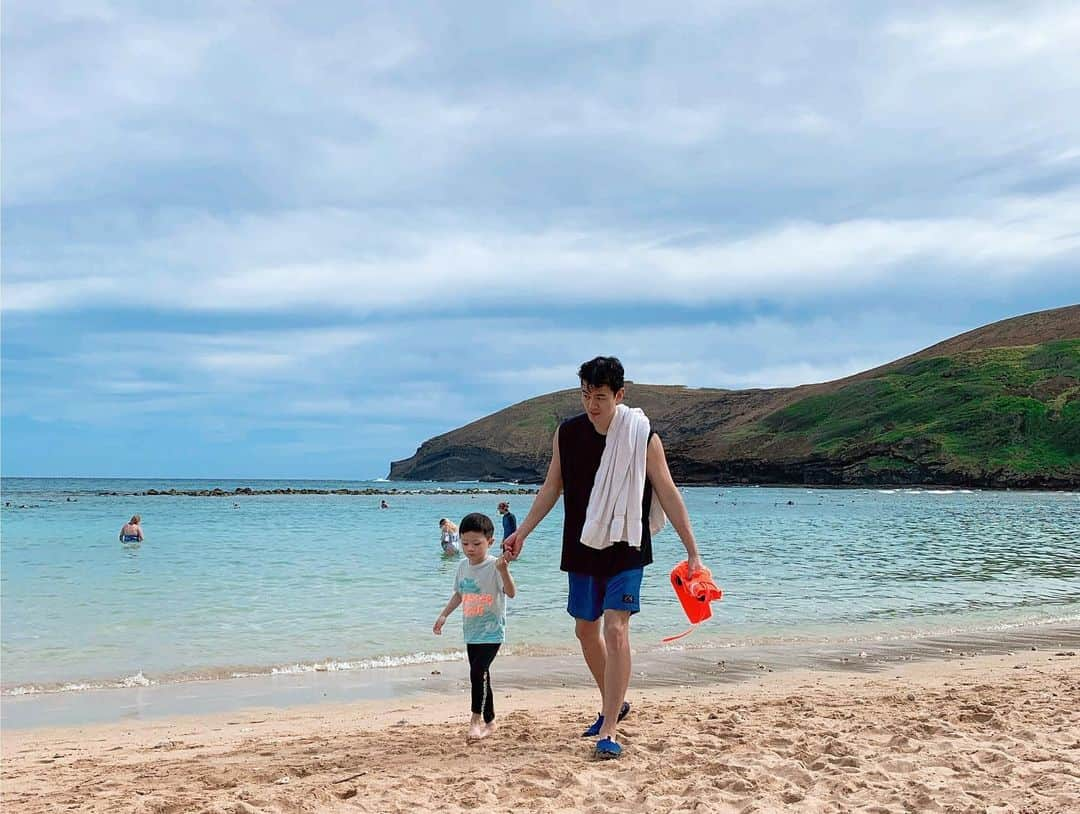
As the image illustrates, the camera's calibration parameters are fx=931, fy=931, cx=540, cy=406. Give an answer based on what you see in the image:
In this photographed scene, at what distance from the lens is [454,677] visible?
9227 mm

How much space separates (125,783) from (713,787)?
3271 millimetres

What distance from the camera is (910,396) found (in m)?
119

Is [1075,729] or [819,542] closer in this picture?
[1075,729]

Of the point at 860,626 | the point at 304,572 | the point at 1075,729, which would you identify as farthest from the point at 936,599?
the point at 304,572

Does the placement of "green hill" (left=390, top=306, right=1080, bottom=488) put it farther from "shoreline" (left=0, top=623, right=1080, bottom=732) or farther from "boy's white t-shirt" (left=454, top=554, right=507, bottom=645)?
"boy's white t-shirt" (left=454, top=554, right=507, bottom=645)

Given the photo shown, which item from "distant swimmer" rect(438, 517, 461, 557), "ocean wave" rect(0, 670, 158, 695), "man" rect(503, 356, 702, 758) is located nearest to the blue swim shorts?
"man" rect(503, 356, 702, 758)

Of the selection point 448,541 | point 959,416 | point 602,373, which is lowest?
point 448,541

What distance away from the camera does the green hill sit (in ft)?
311

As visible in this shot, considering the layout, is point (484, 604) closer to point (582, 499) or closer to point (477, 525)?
point (477, 525)

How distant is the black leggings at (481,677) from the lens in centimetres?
593

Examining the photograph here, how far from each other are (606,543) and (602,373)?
962 mm

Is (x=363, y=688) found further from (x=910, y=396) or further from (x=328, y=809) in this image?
(x=910, y=396)

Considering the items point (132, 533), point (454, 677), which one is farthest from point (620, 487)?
point (132, 533)

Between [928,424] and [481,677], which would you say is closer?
[481,677]
